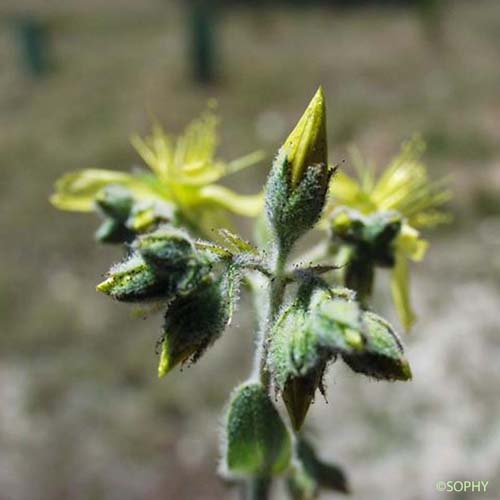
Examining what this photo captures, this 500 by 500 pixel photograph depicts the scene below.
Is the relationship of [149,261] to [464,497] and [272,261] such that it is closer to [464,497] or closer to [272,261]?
[272,261]

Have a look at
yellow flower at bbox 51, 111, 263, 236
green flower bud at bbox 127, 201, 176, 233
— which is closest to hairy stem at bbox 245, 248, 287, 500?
green flower bud at bbox 127, 201, 176, 233

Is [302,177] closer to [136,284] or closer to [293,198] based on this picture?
[293,198]

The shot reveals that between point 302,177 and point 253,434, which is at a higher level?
point 302,177

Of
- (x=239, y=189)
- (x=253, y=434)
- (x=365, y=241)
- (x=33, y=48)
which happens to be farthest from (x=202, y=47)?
(x=253, y=434)

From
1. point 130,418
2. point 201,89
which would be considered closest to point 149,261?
point 130,418

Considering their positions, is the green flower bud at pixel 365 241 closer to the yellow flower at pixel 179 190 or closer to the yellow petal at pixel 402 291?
the yellow petal at pixel 402 291

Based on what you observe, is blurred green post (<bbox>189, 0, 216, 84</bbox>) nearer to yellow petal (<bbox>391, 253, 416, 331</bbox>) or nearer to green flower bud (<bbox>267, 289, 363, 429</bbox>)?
yellow petal (<bbox>391, 253, 416, 331</bbox>)
